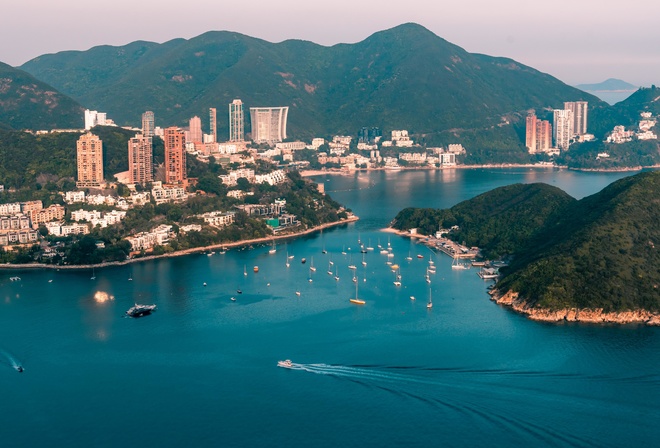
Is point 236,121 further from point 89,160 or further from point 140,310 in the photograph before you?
point 140,310

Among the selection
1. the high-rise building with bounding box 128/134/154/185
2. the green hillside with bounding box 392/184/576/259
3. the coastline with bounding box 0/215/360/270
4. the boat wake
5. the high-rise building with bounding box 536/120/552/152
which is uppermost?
the high-rise building with bounding box 536/120/552/152

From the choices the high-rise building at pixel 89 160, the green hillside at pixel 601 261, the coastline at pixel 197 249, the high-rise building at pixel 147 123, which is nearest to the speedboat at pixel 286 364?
the green hillside at pixel 601 261

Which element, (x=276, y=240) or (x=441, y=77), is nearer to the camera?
(x=276, y=240)

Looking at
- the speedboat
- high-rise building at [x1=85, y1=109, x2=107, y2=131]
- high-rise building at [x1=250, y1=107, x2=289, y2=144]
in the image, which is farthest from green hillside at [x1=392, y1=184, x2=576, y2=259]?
high-rise building at [x1=250, y1=107, x2=289, y2=144]

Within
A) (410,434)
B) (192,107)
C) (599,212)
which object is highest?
(192,107)

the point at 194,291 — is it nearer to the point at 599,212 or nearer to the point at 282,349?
the point at 282,349

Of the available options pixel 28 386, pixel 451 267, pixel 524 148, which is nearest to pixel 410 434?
pixel 28 386

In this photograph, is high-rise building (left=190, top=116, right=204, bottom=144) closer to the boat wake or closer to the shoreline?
the shoreline

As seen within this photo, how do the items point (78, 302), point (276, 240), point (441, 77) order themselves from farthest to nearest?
point (441, 77) → point (276, 240) → point (78, 302)
